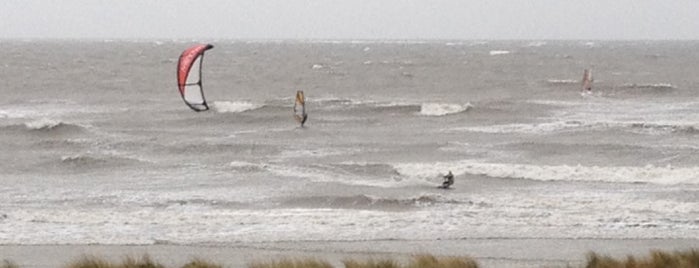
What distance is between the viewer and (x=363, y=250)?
37.8 ft

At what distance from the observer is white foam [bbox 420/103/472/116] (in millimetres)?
33956

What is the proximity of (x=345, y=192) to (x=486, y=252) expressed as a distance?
5408mm

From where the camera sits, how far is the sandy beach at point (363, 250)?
10898 mm

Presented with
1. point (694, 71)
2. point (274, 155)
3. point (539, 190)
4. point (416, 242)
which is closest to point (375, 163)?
point (274, 155)

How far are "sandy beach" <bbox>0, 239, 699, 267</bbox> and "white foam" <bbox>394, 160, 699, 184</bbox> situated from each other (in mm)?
5942

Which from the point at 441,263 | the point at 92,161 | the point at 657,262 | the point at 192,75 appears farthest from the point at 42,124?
the point at 657,262

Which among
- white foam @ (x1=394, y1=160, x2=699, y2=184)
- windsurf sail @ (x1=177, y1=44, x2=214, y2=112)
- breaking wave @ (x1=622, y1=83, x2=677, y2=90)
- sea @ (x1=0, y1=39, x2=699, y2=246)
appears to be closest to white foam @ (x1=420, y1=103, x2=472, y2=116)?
sea @ (x1=0, y1=39, x2=699, y2=246)

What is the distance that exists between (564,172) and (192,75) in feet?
22.7

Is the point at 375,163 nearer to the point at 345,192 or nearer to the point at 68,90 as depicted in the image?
the point at 345,192

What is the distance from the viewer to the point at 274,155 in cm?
2233

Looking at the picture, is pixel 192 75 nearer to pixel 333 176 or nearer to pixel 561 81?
pixel 333 176

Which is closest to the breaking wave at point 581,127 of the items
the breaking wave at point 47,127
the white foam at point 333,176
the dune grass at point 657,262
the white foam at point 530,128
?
the white foam at point 530,128

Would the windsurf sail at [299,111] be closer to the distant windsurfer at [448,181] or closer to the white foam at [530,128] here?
the white foam at [530,128]

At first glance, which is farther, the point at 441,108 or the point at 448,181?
the point at 441,108
